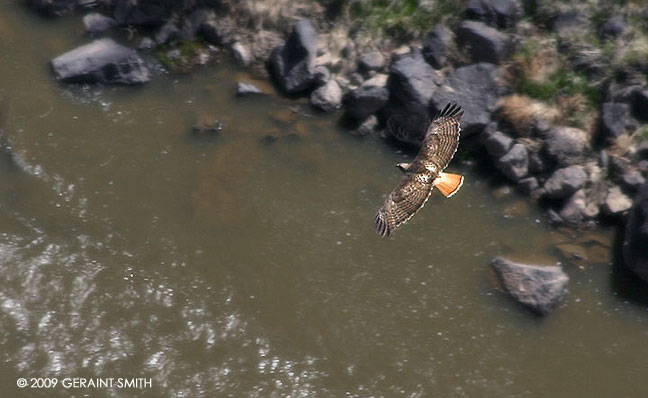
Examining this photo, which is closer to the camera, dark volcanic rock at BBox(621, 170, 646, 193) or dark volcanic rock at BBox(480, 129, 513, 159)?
dark volcanic rock at BBox(621, 170, 646, 193)

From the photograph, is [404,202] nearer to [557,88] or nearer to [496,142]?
[496,142]

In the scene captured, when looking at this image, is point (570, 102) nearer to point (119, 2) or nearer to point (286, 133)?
point (286, 133)

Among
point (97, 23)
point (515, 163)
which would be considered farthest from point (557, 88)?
point (97, 23)

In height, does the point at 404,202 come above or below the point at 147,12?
above

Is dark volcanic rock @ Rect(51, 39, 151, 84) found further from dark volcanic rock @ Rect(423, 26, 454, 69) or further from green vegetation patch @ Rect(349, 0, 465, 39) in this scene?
dark volcanic rock @ Rect(423, 26, 454, 69)

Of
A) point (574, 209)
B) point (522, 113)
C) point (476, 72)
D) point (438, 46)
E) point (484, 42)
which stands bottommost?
point (574, 209)

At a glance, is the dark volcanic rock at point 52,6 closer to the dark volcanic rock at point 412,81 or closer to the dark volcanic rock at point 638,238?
the dark volcanic rock at point 412,81

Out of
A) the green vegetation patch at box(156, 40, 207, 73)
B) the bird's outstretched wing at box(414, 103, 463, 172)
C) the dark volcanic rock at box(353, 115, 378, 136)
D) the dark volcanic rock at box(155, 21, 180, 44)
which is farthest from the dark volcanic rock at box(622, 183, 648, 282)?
the dark volcanic rock at box(155, 21, 180, 44)
